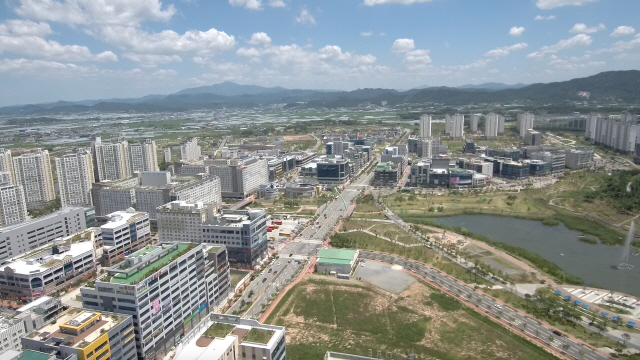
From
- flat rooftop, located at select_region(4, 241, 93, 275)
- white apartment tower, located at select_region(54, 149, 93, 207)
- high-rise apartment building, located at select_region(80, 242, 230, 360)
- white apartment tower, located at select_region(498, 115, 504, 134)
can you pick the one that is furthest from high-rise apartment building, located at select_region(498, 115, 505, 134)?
flat rooftop, located at select_region(4, 241, 93, 275)

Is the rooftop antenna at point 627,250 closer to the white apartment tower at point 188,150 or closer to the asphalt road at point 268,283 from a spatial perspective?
the asphalt road at point 268,283

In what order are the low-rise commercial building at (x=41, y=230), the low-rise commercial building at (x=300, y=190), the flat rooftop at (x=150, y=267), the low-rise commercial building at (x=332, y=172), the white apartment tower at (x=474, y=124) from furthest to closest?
the white apartment tower at (x=474, y=124)
the low-rise commercial building at (x=332, y=172)
the low-rise commercial building at (x=300, y=190)
the low-rise commercial building at (x=41, y=230)
the flat rooftop at (x=150, y=267)

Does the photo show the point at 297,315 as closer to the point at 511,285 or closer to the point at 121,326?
the point at 121,326

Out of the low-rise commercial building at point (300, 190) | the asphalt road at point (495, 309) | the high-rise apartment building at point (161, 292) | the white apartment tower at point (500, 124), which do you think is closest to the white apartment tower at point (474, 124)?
the white apartment tower at point (500, 124)

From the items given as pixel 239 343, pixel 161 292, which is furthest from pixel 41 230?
pixel 239 343

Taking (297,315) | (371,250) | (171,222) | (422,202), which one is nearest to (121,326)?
(297,315)
